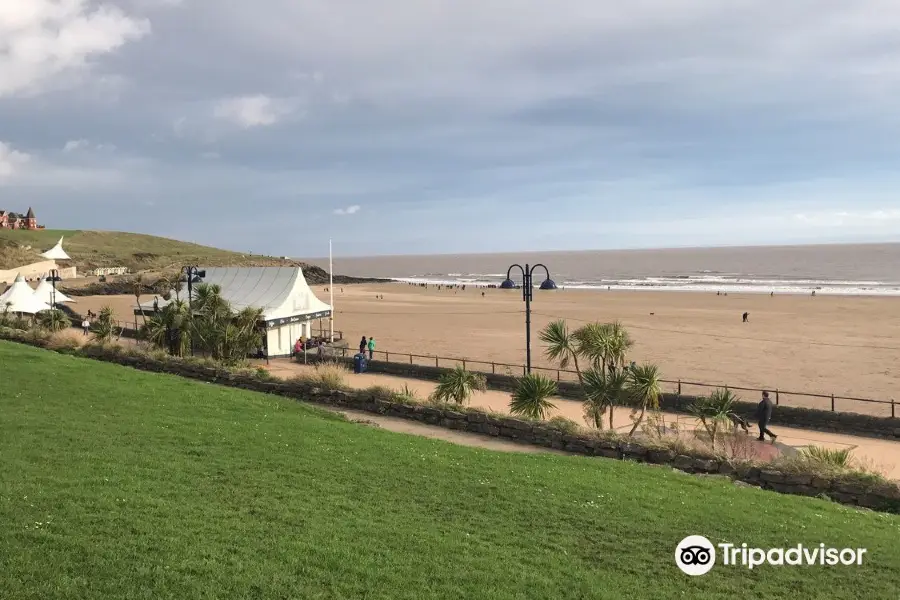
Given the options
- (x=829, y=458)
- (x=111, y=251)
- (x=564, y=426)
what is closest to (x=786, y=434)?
(x=829, y=458)

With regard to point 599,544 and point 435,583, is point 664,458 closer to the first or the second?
point 599,544

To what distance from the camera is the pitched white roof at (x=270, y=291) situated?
2655 centimetres

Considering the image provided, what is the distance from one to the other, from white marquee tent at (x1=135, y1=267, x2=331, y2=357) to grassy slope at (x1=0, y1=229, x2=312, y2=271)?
63.3 metres

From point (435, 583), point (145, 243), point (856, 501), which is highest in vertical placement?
point (145, 243)

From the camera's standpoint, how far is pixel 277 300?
87.6 feet

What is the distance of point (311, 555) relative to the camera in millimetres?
5605

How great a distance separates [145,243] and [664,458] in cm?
14294

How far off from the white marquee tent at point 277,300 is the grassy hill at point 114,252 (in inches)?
2472

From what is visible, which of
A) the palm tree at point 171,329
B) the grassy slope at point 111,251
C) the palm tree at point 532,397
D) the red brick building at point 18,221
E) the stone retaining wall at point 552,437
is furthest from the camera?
the red brick building at point 18,221

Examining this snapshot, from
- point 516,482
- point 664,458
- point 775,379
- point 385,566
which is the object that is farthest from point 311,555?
point 775,379

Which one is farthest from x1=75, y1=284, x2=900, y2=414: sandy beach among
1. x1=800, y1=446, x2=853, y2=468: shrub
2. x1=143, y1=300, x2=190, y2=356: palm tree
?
x1=143, y1=300, x2=190, y2=356: palm tree

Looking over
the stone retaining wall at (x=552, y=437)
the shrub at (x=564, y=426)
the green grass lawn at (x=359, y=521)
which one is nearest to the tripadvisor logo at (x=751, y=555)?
the green grass lawn at (x=359, y=521)

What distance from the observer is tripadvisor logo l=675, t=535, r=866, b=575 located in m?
6.05

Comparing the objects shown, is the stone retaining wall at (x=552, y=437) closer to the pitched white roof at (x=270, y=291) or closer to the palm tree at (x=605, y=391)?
the palm tree at (x=605, y=391)
